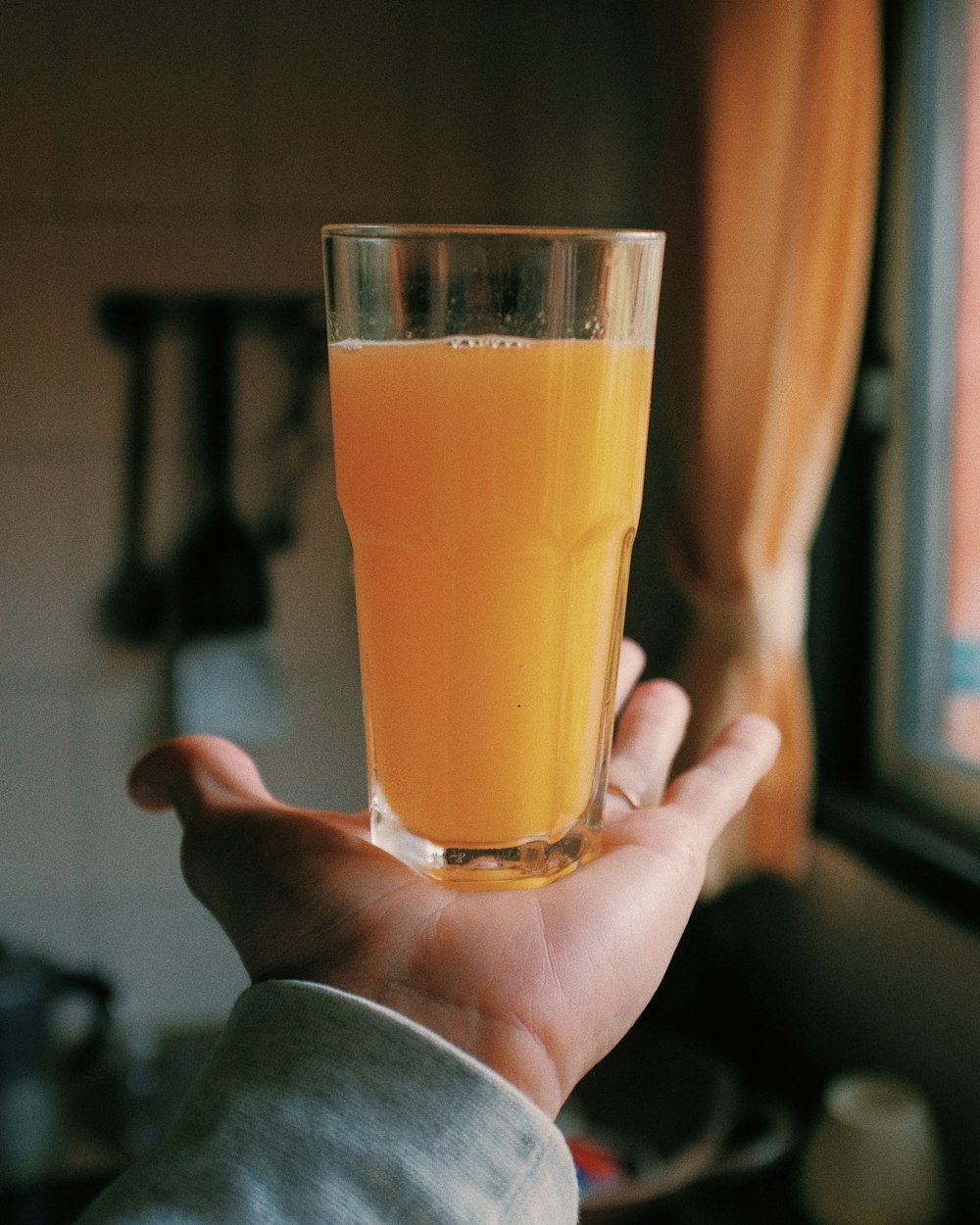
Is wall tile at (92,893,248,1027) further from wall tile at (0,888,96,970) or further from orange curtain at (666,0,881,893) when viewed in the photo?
orange curtain at (666,0,881,893)

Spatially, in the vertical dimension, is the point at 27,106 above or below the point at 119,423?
above

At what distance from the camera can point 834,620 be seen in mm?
2057

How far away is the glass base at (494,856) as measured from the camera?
0.67 meters

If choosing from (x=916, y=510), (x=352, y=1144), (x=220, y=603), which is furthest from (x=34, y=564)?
Answer: (x=352, y=1144)

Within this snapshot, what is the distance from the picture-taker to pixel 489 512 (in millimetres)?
614

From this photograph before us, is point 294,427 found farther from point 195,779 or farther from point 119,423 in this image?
point 195,779

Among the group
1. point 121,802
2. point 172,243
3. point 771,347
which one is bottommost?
point 121,802

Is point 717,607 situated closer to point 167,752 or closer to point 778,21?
point 778,21

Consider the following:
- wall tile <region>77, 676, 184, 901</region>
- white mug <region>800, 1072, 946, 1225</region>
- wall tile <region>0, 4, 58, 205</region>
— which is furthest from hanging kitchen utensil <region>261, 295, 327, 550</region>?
white mug <region>800, 1072, 946, 1225</region>

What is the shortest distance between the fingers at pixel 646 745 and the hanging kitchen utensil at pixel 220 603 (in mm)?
1392

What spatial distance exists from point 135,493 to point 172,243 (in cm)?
41

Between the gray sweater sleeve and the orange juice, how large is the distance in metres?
0.17

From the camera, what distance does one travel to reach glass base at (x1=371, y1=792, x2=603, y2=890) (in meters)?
0.67

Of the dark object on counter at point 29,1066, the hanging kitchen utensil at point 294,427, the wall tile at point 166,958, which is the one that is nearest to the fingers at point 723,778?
the dark object on counter at point 29,1066
